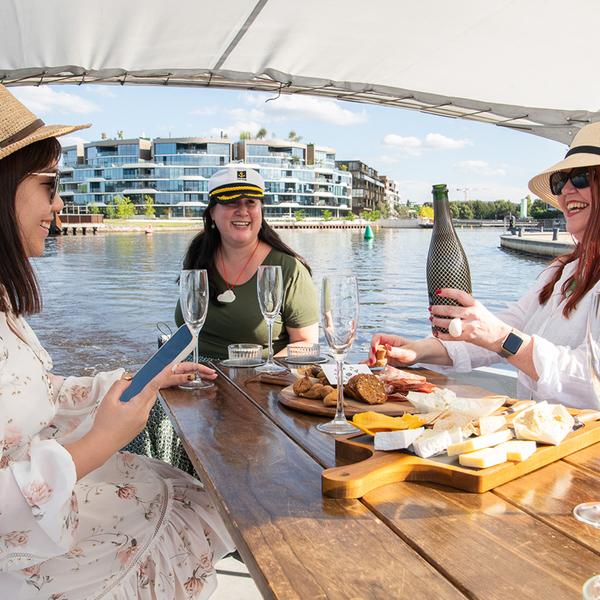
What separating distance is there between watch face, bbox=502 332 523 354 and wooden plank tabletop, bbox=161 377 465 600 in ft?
1.99

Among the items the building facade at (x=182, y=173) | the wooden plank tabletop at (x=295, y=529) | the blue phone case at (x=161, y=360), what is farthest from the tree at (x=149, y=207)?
the wooden plank tabletop at (x=295, y=529)

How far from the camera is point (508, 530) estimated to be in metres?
0.88

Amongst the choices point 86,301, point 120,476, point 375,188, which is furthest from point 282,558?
point 375,188

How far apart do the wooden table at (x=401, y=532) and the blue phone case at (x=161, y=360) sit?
17 centimetres

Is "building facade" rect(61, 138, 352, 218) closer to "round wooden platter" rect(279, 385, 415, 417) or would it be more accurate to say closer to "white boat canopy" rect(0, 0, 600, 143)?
"white boat canopy" rect(0, 0, 600, 143)

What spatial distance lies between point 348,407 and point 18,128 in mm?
911

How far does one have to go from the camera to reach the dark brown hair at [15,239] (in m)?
1.33

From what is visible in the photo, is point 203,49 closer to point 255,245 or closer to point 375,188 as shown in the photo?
point 255,245

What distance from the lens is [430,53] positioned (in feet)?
14.7

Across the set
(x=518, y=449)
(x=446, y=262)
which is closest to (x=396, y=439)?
(x=518, y=449)

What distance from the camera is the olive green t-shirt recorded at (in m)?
2.99

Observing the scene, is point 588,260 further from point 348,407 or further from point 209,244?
point 209,244

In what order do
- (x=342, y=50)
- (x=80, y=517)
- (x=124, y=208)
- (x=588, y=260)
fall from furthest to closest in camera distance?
(x=124, y=208) → (x=342, y=50) → (x=588, y=260) → (x=80, y=517)

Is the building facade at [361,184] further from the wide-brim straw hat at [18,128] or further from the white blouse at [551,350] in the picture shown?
the wide-brim straw hat at [18,128]
